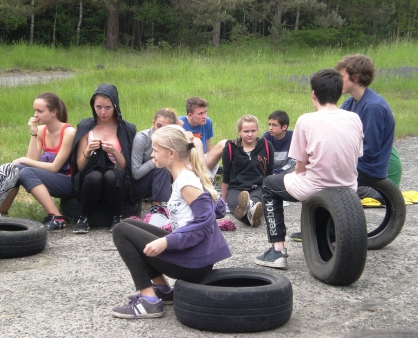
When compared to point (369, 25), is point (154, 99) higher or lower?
lower

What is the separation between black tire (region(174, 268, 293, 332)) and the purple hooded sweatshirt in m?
0.17

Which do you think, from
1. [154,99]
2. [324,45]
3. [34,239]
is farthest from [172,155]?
[324,45]

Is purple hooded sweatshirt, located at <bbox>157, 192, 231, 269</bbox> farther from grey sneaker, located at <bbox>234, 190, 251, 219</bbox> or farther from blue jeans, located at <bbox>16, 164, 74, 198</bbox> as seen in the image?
blue jeans, located at <bbox>16, 164, 74, 198</bbox>

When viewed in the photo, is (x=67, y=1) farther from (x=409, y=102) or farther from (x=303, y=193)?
(x=303, y=193)

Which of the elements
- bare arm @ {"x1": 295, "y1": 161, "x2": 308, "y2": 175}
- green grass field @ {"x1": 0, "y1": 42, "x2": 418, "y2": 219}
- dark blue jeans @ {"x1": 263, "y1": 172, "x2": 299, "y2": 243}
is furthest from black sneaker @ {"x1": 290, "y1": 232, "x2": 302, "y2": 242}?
green grass field @ {"x1": 0, "y1": 42, "x2": 418, "y2": 219}

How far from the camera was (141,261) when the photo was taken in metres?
4.51

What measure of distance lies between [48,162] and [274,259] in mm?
3074

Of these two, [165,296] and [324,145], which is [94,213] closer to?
[165,296]

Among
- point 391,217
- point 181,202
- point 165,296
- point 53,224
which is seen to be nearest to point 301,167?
point 391,217

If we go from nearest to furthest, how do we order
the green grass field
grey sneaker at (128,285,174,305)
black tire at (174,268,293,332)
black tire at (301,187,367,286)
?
black tire at (174,268,293,332), grey sneaker at (128,285,174,305), black tire at (301,187,367,286), the green grass field

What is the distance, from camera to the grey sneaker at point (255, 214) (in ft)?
23.2

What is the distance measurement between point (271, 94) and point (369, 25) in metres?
34.1

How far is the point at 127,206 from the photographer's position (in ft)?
24.3

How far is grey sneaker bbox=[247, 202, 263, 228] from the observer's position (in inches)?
279
